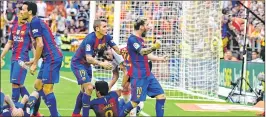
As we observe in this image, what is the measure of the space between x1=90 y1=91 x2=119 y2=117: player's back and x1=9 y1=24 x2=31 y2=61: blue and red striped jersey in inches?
100

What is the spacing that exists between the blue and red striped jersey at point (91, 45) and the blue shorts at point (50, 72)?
0.40m

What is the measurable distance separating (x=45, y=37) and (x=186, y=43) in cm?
775

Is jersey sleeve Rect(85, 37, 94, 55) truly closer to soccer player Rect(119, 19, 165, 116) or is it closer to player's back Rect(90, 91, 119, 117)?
soccer player Rect(119, 19, 165, 116)

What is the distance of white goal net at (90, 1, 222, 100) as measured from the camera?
16172 mm

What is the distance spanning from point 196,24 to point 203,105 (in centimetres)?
322

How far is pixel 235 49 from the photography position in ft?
64.7

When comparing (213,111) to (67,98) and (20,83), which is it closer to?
(67,98)

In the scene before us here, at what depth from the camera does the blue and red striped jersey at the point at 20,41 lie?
10859 millimetres

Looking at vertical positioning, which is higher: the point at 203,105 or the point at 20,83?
the point at 20,83

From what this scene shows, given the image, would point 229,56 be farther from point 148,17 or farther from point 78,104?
point 78,104

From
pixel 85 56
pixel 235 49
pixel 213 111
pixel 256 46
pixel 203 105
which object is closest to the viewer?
pixel 85 56

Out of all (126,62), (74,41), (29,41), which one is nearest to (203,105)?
(126,62)

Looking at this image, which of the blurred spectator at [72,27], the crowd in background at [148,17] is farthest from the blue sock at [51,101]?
the blurred spectator at [72,27]

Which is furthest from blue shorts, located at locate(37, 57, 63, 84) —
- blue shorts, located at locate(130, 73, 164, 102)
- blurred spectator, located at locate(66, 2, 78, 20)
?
blurred spectator, located at locate(66, 2, 78, 20)
